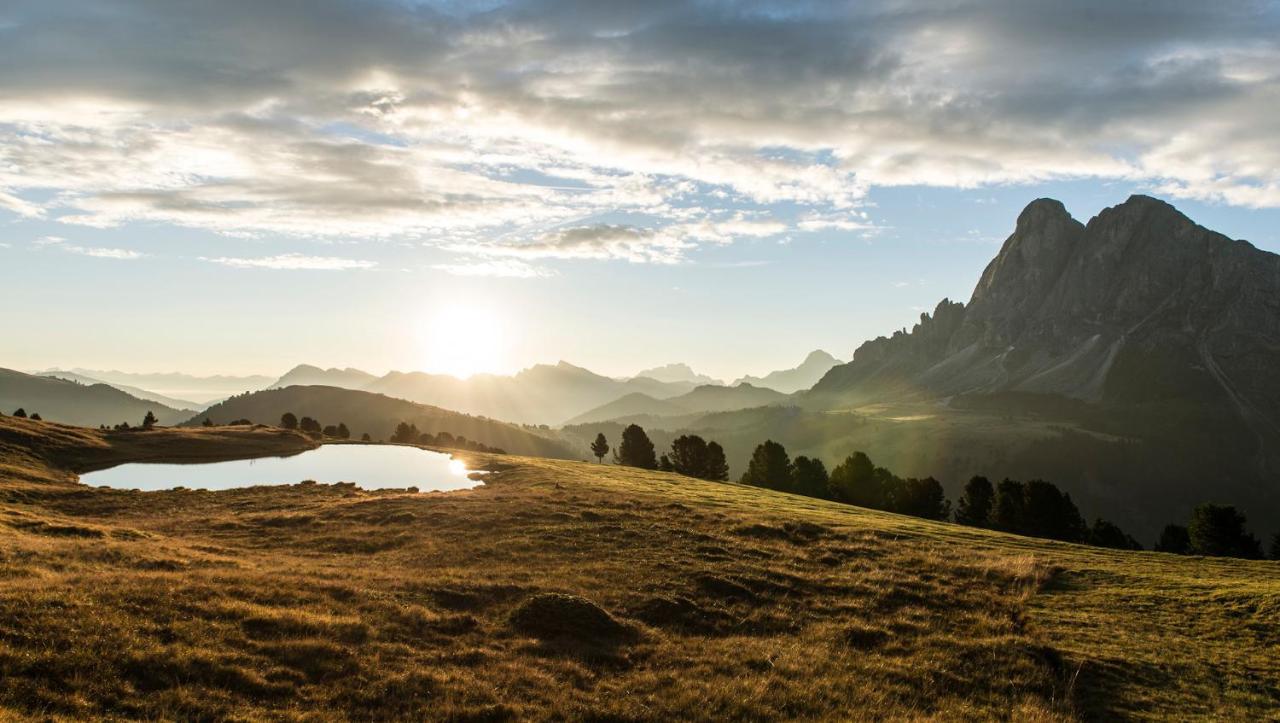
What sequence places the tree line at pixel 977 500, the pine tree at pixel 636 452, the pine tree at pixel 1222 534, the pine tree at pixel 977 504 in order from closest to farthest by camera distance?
the pine tree at pixel 1222 534, the tree line at pixel 977 500, the pine tree at pixel 977 504, the pine tree at pixel 636 452

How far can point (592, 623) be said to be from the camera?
23594mm

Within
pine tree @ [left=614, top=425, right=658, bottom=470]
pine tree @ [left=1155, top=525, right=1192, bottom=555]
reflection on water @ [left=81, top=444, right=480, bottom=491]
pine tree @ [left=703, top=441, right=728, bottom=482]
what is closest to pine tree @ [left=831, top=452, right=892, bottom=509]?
pine tree @ [left=703, top=441, right=728, bottom=482]

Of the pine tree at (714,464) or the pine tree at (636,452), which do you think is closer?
the pine tree at (714,464)

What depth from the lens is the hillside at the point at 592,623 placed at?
55.1ft

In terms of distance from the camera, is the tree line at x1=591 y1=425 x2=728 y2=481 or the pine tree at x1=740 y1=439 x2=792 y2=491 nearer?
the pine tree at x1=740 y1=439 x2=792 y2=491

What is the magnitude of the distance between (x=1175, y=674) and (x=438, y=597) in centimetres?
2614

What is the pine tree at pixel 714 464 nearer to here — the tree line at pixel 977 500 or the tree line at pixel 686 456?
the tree line at pixel 686 456

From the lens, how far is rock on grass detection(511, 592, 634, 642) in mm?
22922

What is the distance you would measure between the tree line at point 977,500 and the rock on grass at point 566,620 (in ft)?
301

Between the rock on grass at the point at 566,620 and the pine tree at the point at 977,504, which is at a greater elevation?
the rock on grass at the point at 566,620

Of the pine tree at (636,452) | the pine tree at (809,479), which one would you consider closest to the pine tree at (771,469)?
the pine tree at (809,479)

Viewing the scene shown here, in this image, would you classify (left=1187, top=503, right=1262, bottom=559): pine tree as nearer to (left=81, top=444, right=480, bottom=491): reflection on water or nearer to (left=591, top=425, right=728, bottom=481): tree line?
(left=591, top=425, right=728, bottom=481): tree line

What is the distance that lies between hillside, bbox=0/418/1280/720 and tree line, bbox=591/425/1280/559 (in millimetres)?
64496

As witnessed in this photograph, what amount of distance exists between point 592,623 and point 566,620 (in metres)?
0.94
